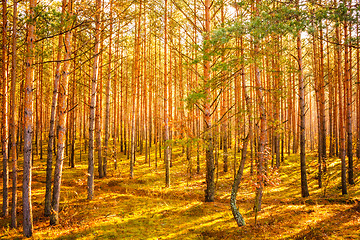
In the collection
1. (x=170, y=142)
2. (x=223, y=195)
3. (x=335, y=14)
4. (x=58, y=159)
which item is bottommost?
(x=223, y=195)

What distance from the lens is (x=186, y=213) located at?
894cm

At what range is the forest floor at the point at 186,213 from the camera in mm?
6965

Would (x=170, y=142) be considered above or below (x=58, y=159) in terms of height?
above

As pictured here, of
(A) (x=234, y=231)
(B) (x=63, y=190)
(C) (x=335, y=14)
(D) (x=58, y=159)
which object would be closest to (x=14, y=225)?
(D) (x=58, y=159)

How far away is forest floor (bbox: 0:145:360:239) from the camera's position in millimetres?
6965

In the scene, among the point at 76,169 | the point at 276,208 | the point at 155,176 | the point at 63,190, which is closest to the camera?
the point at 276,208

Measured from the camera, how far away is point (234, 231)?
7.05 m

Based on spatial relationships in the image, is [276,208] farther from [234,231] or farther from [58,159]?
[58,159]

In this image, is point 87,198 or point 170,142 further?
point 87,198

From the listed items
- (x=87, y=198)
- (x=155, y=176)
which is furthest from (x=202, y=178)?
(x=87, y=198)

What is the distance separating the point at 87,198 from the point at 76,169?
704 centimetres

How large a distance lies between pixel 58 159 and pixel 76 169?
986 cm

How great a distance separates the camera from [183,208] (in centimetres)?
955

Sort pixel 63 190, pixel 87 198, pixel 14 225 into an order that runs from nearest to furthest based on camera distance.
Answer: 1. pixel 14 225
2. pixel 87 198
3. pixel 63 190
